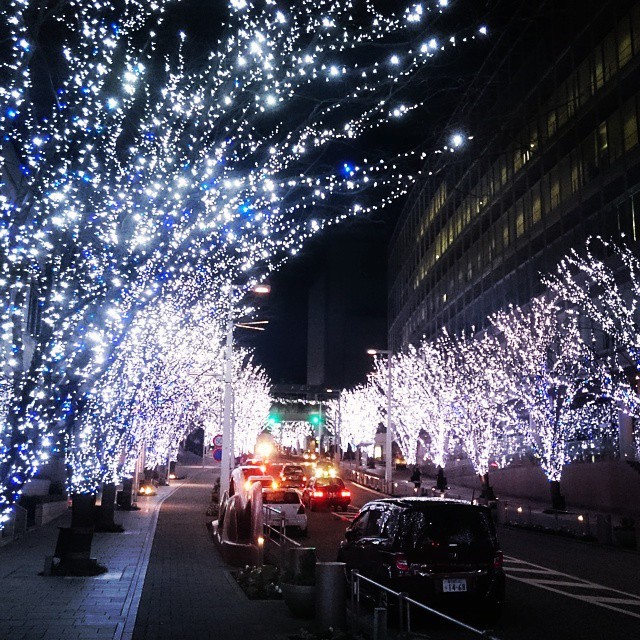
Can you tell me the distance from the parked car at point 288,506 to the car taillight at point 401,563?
38.4 ft

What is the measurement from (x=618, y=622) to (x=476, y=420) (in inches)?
1149

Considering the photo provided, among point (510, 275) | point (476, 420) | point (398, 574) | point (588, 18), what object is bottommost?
point (398, 574)

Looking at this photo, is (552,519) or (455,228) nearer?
(552,519)

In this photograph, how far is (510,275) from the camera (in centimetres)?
4356

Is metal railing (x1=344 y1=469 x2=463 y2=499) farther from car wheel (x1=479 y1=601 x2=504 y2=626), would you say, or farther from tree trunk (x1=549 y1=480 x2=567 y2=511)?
car wheel (x1=479 y1=601 x2=504 y2=626)

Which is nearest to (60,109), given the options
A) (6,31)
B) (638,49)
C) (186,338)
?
(6,31)

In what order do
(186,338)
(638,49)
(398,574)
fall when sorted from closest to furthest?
(398,574), (186,338), (638,49)

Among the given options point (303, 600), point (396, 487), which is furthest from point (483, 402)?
point (303, 600)

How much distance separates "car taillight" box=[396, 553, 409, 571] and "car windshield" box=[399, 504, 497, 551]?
0.50 ft

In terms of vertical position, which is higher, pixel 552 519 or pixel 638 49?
pixel 638 49

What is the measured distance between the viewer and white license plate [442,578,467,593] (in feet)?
33.1

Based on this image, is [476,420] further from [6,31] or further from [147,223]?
[6,31]

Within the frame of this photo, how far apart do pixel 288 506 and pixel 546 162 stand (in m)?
24.6

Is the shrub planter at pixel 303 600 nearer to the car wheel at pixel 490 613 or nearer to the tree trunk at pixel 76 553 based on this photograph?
the car wheel at pixel 490 613
